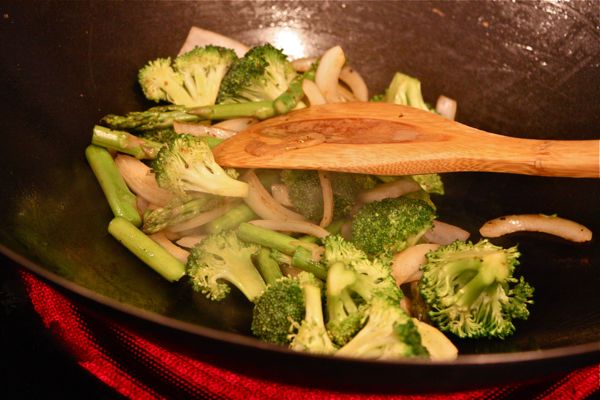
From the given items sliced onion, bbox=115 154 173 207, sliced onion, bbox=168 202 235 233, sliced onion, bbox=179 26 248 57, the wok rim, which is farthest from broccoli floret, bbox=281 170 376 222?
the wok rim

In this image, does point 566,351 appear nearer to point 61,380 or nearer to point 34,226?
point 61,380

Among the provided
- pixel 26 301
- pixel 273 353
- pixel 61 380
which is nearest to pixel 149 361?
pixel 61 380

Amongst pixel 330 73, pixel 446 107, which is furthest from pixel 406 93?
pixel 330 73

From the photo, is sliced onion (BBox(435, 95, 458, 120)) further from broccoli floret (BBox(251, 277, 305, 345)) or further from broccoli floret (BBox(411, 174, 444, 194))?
broccoli floret (BBox(251, 277, 305, 345))

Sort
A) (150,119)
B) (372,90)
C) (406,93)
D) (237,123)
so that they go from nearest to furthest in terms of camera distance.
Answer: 1. (150,119)
2. (237,123)
3. (406,93)
4. (372,90)

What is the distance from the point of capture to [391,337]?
63.8 inches

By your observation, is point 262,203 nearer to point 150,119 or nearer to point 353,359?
point 150,119

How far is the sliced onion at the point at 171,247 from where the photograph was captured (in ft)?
7.12

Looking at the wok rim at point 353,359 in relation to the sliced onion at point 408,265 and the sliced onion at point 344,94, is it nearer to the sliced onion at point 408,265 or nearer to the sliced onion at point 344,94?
the sliced onion at point 408,265

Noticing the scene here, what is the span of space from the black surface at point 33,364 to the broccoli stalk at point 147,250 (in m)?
0.38

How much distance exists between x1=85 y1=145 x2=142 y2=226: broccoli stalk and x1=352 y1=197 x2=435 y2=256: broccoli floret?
2.79 feet

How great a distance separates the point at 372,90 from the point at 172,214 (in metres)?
1.27

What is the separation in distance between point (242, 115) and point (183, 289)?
2.72ft

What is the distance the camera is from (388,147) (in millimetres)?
2068
